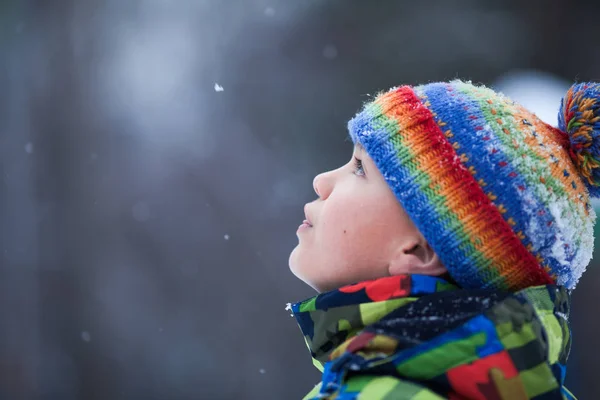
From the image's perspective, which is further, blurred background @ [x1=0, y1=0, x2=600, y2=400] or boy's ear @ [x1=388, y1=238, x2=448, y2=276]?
blurred background @ [x1=0, y1=0, x2=600, y2=400]

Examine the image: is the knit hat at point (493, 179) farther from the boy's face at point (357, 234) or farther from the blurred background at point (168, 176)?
the blurred background at point (168, 176)

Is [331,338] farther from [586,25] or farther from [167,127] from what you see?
[167,127]

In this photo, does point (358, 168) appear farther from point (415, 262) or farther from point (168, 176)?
point (168, 176)

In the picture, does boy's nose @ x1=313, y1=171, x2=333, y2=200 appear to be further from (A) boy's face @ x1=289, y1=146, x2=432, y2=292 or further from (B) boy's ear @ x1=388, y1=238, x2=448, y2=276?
(B) boy's ear @ x1=388, y1=238, x2=448, y2=276

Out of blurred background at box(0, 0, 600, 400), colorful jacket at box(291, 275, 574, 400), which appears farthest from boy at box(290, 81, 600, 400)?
blurred background at box(0, 0, 600, 400)

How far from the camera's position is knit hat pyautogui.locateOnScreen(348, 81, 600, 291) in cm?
71

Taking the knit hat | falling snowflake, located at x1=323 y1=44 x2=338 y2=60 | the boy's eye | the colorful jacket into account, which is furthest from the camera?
falling snowflake, located at x1=323 y1=44 x2=338 y2=60

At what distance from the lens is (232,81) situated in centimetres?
241

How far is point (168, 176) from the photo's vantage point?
2.56 meters

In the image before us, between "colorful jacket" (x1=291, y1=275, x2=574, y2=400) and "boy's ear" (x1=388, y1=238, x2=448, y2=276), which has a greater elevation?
"boy's ear" (x1=388, y1=238, x2=448, y2=276)

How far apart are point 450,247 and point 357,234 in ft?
0.44

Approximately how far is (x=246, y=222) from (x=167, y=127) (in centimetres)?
59

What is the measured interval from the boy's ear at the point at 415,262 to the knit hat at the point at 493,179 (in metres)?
0.03

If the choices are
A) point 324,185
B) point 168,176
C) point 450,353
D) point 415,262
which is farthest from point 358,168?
point 168,176
